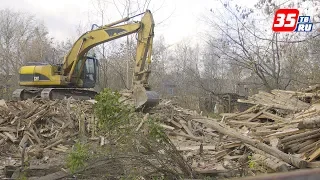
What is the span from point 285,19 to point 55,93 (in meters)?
9.68

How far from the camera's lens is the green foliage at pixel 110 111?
5.59 m

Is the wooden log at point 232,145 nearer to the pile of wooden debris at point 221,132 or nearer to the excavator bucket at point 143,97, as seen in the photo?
the pile of wooden debris at point 221,132

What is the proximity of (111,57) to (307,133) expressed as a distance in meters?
26.9

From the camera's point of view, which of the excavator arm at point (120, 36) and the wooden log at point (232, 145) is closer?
the wooden log at point (232, 145)

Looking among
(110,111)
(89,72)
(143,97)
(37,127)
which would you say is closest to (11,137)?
(37,127)

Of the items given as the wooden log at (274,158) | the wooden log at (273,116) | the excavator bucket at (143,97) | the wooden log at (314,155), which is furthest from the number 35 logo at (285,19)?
the wooden log at (314,155)

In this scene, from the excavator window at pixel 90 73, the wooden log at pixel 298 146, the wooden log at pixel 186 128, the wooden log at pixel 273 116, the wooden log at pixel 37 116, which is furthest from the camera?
the excavator window at pixel 90 73

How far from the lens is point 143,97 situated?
11.2 metres

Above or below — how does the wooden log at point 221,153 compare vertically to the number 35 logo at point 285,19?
below

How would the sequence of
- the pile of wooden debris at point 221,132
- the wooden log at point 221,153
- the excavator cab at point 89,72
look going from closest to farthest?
the pile of wooden debris at point 221,132 → the wooden log at point 221,153 → the excavator cab at point 89,72

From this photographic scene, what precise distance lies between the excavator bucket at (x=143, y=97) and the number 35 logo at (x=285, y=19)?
515 centimetres

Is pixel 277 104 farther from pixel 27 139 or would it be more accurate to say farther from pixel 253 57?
pixel 253 57

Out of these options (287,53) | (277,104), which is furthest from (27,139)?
(287,53)

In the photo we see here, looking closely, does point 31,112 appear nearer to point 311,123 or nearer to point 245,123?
point 245,123
